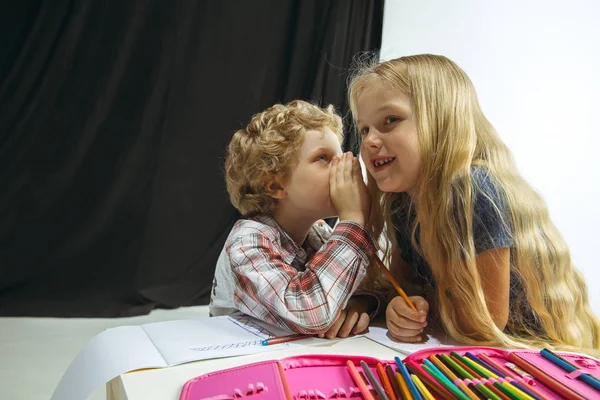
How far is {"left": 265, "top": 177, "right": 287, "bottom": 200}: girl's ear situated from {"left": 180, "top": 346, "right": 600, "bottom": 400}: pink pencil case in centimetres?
46

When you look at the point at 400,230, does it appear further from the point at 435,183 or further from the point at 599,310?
the point at 599,310

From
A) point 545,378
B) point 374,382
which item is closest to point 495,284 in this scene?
point 545,378

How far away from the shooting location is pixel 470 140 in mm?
800

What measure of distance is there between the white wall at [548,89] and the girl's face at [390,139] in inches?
40.5

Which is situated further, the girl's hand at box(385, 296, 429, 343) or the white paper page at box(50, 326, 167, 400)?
the girl's hand at box(385, 296, 429, 343)

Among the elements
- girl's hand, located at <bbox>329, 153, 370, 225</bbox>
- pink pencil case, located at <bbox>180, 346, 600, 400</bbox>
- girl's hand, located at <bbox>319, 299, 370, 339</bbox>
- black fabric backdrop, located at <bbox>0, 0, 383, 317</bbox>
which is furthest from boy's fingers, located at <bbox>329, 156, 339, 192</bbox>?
black fabric backdrop, located at <bbox>0, 0, 383, 317</bbox>

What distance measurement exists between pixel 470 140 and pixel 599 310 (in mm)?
1085

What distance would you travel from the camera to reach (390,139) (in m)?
0.81

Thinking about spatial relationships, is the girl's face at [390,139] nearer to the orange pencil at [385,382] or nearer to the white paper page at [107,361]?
the orange pencil at [385,382]

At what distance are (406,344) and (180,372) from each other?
1.11 ft

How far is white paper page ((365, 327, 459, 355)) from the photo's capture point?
0.72 meters

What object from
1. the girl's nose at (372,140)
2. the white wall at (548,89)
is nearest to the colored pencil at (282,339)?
the girl's nose at (372,140)

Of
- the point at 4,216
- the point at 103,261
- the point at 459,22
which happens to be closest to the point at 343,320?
the point at 459,22

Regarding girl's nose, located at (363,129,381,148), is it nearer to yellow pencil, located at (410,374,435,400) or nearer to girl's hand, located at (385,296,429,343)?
girl's hand, located at (385,296,429,343)
